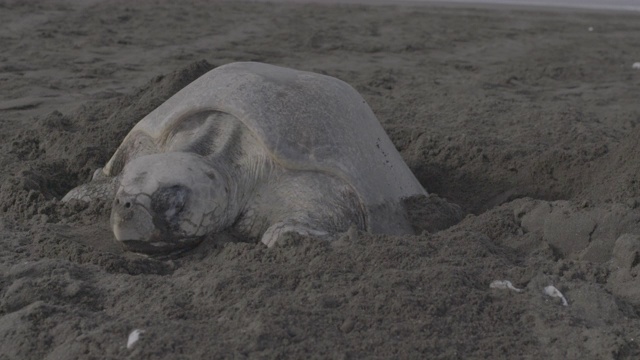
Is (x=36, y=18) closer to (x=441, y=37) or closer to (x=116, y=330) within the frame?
(x=441, y=37)

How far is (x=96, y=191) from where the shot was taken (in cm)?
374

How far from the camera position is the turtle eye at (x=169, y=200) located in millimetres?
3121

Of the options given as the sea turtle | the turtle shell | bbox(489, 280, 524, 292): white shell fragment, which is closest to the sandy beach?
bbox(489, 280, 524, 292): white shell fragment

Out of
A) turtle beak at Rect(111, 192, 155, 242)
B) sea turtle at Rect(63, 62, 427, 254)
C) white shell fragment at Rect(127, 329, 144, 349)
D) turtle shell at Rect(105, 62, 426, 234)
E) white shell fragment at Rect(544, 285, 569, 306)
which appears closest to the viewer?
white shell fragment at Rect(127, 329, 144, 349)

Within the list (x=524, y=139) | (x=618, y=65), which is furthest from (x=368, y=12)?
(x=524, y=139)

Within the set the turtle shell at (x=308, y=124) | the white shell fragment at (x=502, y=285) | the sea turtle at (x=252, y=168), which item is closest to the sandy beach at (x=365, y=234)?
the white shell fragment at (x=502, y=285)

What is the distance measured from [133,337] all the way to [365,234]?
3.31 ft

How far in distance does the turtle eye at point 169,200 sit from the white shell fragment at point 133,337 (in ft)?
2.77

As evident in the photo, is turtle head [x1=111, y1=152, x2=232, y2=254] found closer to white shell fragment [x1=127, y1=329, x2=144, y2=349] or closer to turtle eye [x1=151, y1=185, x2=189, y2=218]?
turtle eye [x1=151, y1=185, x2=189, y2=218]

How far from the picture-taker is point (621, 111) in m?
6.34

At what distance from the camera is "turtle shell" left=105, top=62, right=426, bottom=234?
358cm

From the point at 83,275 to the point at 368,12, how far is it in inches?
328

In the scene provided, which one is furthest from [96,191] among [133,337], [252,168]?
[133,337]

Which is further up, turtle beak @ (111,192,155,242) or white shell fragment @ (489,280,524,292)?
turtle beak @ (111,192,155,242)
